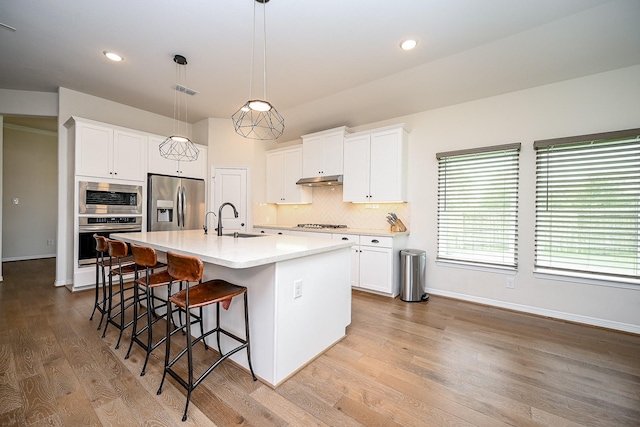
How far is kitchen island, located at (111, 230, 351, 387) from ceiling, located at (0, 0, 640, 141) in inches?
80.4

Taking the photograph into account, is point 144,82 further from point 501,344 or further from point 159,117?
point 501,344

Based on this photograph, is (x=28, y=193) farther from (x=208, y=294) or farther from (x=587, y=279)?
(x=587, y=279)

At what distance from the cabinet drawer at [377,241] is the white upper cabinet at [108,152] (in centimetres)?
Answer: 358

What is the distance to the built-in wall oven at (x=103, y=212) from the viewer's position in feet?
12.1

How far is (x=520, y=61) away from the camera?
2.76 meters

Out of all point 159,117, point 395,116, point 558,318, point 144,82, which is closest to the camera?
point 558,318

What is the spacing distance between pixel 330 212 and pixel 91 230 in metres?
3.60

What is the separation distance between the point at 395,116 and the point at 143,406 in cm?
428

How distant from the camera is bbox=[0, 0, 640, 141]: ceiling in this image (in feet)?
7.52

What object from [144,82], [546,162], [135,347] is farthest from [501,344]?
[144,82]

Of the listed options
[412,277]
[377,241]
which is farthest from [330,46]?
[412,277]

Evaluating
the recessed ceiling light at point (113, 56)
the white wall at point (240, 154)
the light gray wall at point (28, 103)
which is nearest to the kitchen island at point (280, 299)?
the recessed ceiling light at point (113, 56)

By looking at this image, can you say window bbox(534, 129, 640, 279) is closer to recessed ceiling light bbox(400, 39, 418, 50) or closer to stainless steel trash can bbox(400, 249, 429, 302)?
stainless steel trash can bbox(400, 249, 429, 302)

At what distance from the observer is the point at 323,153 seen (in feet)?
15.0
